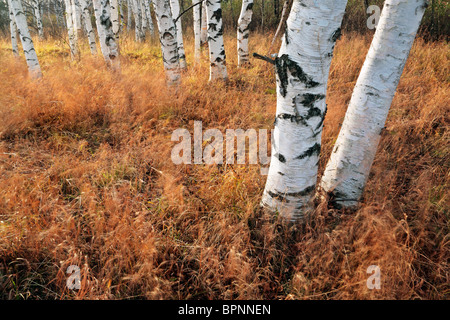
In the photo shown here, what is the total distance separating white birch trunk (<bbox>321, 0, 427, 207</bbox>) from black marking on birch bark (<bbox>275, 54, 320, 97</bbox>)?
0.67 metres

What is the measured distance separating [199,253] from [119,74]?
4411mm

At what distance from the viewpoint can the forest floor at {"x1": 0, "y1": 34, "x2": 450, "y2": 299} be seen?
1.71 meters

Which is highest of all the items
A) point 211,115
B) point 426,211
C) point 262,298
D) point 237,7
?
point 237,7

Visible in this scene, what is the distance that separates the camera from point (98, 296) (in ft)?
5.29

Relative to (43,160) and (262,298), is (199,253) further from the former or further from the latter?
(43,160)

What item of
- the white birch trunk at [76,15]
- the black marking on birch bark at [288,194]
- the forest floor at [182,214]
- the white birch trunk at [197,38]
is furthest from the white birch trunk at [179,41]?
the black marking on birch bark at [288,194]

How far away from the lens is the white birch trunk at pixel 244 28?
616 cm

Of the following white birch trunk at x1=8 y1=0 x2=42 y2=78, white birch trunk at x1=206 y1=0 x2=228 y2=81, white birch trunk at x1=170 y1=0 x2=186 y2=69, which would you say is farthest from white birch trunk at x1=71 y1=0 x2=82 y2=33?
white birch trunk at x1=206 y1=0 x2=228 y2=81

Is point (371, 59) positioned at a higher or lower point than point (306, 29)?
lower

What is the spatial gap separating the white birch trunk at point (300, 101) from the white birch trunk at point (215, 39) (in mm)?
3591

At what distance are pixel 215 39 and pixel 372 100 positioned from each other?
12.5 feet

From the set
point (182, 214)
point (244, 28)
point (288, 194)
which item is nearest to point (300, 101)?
point (288, 194)

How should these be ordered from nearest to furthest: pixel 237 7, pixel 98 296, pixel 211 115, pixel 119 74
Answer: pixel 98 296 < pixel 211 115 < pixel 119 74 < pixel 237 7
